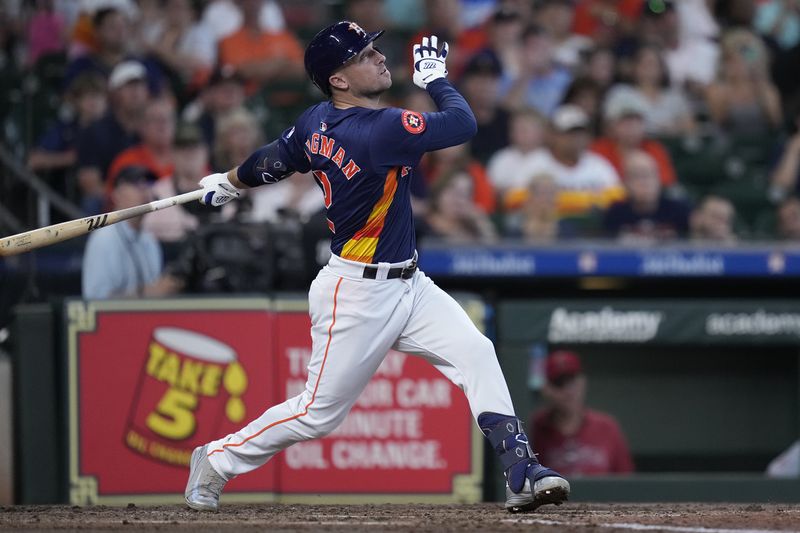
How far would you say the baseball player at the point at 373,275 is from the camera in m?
4.60

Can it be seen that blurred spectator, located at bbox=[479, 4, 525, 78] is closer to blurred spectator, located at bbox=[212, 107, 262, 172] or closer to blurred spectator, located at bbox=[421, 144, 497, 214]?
blurred spectator, located at bbox=[421, 144, 497, 214]

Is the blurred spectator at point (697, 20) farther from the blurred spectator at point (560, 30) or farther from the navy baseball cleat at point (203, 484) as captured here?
the navy baseball cleat at point (203, 484)

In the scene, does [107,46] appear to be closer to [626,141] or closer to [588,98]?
[588,98]

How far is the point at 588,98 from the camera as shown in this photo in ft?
30.9

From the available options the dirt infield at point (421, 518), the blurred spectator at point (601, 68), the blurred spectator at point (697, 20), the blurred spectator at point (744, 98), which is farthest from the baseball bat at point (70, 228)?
the blurred spectator at point (697, 20)

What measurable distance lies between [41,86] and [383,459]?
4442mm

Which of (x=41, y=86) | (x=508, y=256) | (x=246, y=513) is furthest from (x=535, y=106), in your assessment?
(x=246, y=513)

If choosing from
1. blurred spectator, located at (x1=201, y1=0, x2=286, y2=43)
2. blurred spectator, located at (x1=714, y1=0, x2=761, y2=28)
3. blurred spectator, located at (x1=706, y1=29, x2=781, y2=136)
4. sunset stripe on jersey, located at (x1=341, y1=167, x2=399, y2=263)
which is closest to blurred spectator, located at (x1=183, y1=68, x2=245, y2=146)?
blurred spectator, located at (x1=201, y1=0, x2=286, y2=43)

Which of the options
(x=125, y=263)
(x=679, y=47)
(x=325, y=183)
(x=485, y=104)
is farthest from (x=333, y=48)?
(x=679, y=47)

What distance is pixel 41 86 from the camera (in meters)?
9.51

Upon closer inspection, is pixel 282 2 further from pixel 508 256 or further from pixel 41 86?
pixel 508 256

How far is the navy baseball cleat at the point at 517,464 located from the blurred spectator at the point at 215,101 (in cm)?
457

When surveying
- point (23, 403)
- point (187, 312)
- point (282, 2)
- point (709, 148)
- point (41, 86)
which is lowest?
point (23, 403)

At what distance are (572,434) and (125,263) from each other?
8.50ft
